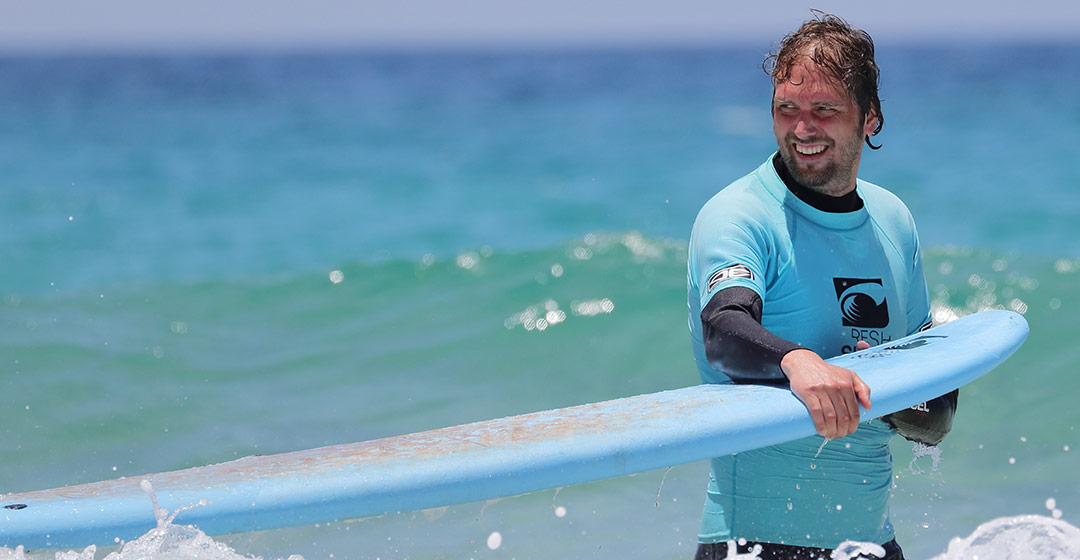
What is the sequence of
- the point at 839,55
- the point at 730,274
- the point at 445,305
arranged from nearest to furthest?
the point at 730,274 < the point at 839,55 < the point at 445,305

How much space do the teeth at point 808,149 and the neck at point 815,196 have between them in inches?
2.4

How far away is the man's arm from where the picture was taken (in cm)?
215

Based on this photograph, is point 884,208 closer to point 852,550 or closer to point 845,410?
point 845,410

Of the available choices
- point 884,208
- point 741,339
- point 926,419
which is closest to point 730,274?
point 741,339

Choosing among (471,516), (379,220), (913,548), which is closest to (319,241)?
(379,220)

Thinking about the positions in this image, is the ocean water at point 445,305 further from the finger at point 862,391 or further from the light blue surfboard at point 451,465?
the finger at point 862,391

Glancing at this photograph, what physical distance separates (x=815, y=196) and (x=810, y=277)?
192mm

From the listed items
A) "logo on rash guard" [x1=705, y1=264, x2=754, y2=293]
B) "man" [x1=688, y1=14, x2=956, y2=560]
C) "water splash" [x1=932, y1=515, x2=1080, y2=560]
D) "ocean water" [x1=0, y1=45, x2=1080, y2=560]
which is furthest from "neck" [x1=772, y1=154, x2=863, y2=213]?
"water splash" [x1=932, y1=515, x2=1080, y2=560]

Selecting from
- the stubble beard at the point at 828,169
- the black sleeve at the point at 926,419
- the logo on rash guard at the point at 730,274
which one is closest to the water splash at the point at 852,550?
the black sleeve at the point at 926,419

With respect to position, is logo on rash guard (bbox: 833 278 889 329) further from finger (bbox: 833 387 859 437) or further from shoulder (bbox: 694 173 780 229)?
finger (bbox: 833 387 859 437)

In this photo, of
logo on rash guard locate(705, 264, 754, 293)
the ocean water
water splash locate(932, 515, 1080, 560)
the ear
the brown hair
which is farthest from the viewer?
the ocean water

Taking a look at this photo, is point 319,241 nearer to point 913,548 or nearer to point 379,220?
point 379,220

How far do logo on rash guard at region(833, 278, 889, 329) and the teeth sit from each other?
0.28 meters

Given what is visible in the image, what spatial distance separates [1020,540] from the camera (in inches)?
107
